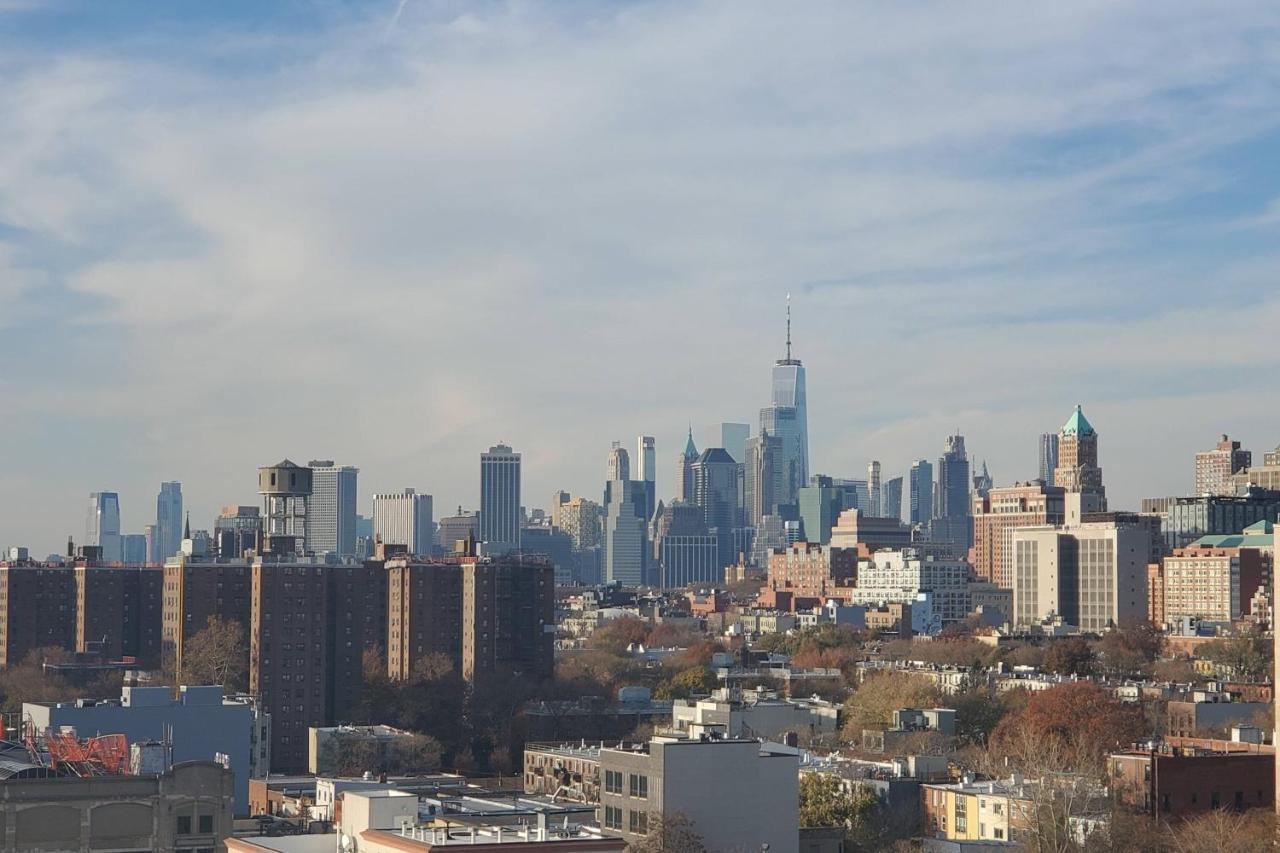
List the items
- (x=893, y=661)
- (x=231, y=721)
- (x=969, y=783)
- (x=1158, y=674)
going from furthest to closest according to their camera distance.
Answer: (x=893, y=661) → (x=1158, y=674) → (x=231, y=721) → (x=969, y=783)

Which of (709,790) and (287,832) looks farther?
(287,832)

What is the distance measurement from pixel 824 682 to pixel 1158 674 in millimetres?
26952

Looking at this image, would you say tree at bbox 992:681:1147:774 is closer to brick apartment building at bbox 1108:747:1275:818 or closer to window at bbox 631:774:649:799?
brick apartment building at bbox 1108:747:1275:818

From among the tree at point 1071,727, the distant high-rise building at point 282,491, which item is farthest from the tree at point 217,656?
the tree at point 1071,727

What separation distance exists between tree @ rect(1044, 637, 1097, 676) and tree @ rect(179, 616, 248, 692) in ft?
201

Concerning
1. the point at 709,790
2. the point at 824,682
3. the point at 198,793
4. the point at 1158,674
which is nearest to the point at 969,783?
the point at 709,790

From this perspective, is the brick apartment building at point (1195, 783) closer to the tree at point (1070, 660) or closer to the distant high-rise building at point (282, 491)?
the tree at point (1070, 660)

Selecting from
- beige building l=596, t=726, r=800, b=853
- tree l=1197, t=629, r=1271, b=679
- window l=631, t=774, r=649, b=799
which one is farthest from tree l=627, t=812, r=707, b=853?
tree l=1197, t=629, r=1271, b=679

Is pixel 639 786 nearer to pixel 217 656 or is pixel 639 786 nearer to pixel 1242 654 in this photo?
pixel 217 656

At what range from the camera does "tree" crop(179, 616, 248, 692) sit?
153000 millimetres

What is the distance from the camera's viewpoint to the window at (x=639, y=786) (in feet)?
221

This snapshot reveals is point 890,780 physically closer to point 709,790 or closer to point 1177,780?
point 1177,780

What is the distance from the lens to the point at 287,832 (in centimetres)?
7494

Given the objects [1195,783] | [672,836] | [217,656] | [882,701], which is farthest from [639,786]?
[217,656]
